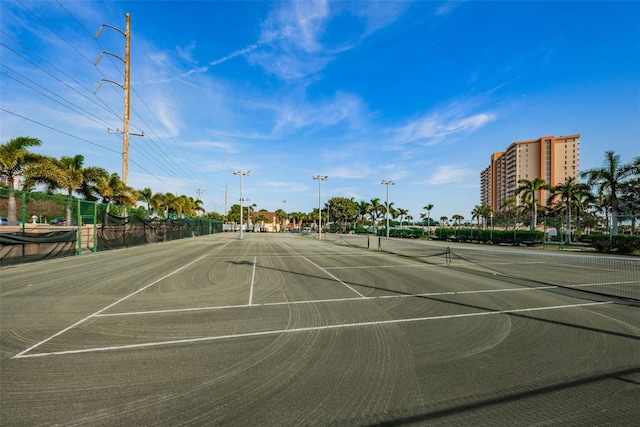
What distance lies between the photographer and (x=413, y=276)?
10930 mm

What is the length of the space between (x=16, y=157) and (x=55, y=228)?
9973 millimetres

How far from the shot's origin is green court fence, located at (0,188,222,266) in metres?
11.9

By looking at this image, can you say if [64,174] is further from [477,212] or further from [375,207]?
[477,212]

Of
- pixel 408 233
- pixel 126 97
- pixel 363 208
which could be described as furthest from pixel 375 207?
pixel 126 97

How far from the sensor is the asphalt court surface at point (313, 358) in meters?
2.86

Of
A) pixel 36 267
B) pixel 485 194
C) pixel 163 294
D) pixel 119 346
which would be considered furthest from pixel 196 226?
pixel 485 194

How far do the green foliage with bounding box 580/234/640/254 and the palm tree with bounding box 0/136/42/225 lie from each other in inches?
1765

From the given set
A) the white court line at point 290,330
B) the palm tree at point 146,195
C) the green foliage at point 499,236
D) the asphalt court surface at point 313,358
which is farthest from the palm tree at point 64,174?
the green foliage at point 499,236

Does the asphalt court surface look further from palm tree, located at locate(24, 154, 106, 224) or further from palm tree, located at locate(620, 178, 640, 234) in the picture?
palm tree, located at locate(620, 178, 640, 234)

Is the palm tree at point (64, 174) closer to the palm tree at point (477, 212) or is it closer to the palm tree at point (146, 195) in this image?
the palm tree at point (146, 195)

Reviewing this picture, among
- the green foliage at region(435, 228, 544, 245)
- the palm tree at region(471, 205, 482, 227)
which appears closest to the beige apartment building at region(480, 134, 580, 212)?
the palm tree at region(471, 205, 482, 227)

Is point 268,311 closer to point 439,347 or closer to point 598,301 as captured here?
point 439,347

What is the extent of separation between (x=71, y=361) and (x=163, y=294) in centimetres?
380

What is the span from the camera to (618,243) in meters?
21.9
